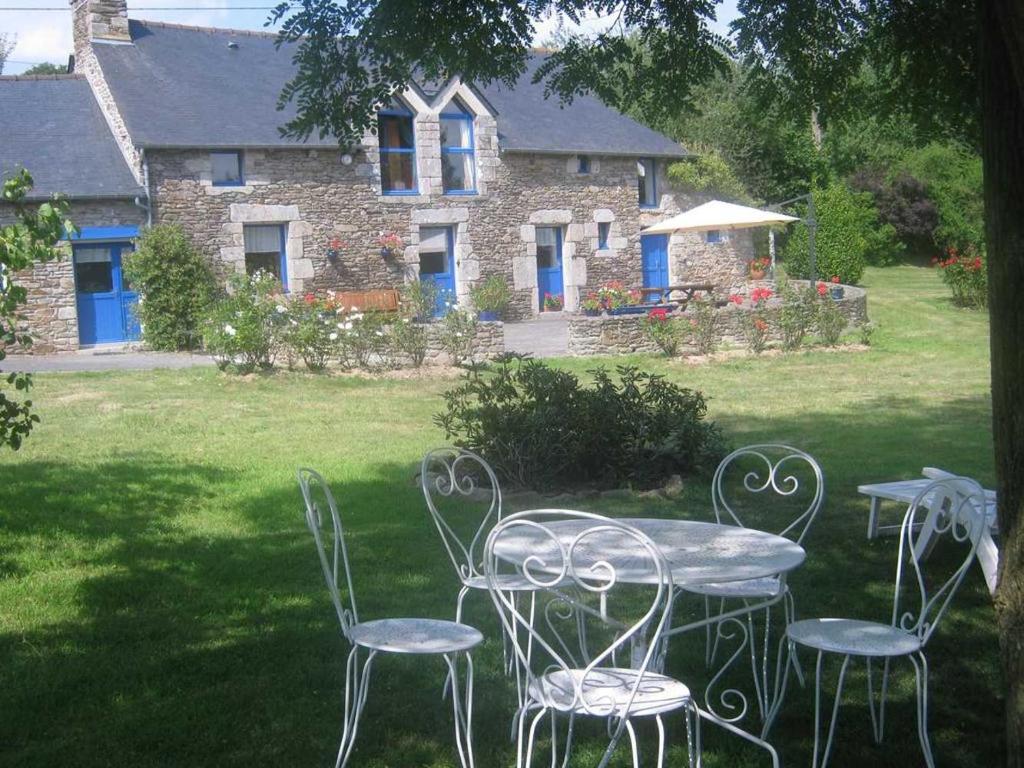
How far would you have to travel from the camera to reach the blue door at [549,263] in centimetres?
2500

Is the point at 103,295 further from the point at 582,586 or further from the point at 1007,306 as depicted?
the point at 1007,306

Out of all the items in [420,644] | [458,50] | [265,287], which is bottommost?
[420,644]

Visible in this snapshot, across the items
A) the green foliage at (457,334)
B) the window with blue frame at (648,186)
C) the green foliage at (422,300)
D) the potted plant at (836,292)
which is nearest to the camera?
the green foliage at (457,334)

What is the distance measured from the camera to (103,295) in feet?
64.0

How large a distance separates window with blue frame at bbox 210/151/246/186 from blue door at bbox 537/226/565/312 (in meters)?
6.85

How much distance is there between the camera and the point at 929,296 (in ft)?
77.0

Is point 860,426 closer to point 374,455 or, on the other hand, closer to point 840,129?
point 840,129

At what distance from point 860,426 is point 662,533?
6581mm

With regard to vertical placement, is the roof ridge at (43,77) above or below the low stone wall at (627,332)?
above

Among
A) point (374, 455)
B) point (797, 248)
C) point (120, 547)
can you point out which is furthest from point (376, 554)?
point (797, 248)

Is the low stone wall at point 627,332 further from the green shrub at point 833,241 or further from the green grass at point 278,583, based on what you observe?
the green shrub at point 833,241

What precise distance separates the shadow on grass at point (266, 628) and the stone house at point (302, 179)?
11899mm

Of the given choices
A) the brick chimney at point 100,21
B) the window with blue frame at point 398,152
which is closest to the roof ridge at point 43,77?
the brick chimney at point 100,21

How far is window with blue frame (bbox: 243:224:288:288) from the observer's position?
830 inches
